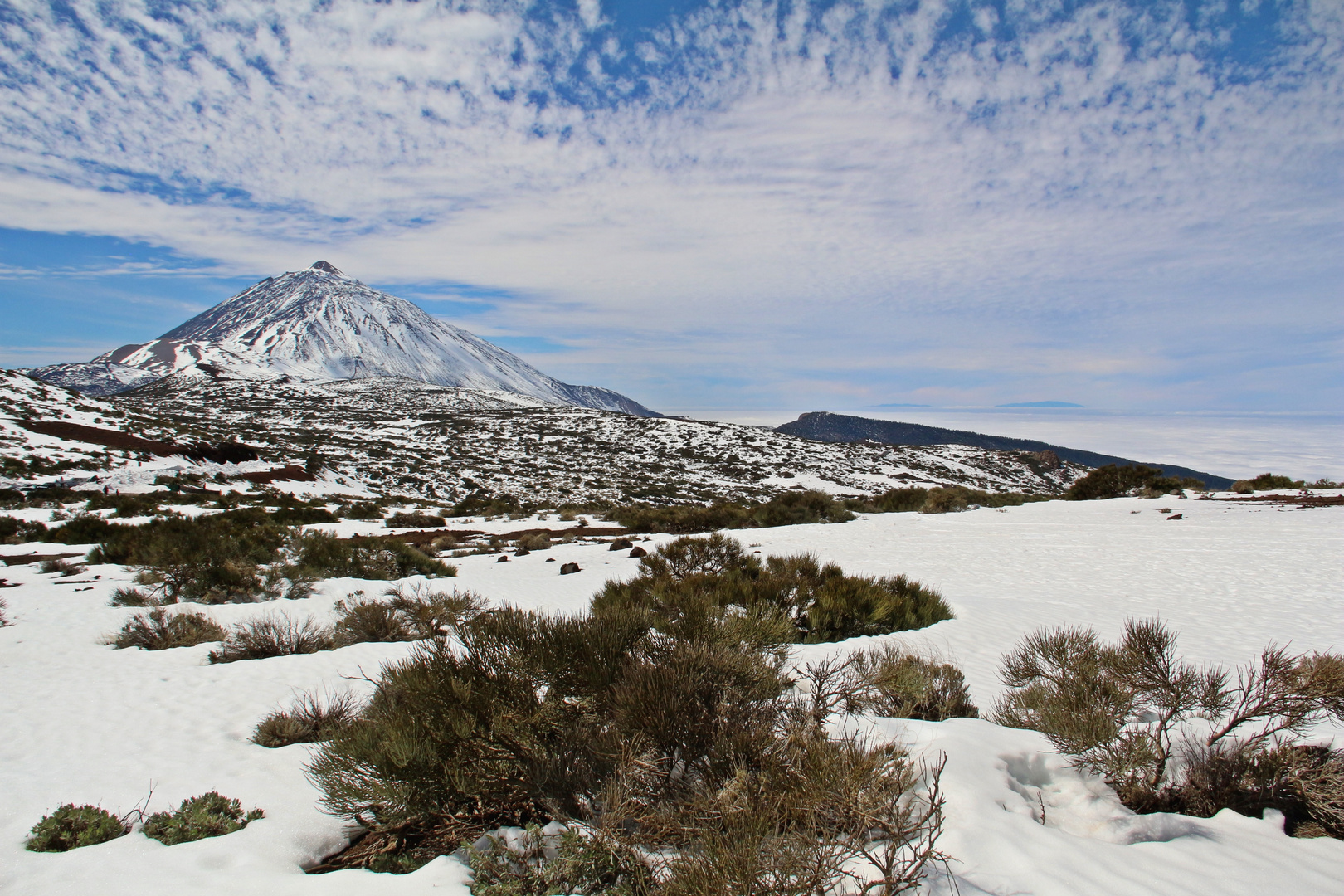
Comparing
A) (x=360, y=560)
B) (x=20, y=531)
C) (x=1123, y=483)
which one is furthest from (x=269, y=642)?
(x=1123, y=483)

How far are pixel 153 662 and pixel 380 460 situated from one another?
34.0 meters

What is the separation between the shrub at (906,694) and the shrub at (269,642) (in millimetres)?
6426

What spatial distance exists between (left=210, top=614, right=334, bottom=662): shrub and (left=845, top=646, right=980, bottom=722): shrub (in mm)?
6426

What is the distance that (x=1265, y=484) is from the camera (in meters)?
26.1

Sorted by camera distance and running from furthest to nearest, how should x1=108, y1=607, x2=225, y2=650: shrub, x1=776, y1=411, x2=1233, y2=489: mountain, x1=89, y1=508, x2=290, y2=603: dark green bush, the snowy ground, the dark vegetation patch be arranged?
x1=776, y1=411, x2=1233, y2=489: mountain < the dark vegetation patch < x1=89, y1=508, x2=290, y2=603: dark green bush < x1=108, y1=607, x2=225, y2=650: shrub < the snowy ground

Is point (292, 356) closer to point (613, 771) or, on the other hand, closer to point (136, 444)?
point (136, 444)

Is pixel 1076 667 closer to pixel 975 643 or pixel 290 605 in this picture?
pixel 975 643

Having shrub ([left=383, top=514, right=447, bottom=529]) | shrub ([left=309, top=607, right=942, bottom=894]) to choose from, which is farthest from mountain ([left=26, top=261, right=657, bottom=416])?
shrub ([left=309, top=607, right=942, bottom=894])

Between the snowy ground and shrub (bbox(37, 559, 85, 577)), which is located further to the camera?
shrub (bbox(37, 559, 85, 577))

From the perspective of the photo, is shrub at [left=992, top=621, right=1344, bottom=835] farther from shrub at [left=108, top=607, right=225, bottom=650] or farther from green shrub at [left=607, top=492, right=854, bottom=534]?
green shrub at [left=607, top=492, right=854, bottom=534]

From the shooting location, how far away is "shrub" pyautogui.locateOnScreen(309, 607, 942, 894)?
239cm

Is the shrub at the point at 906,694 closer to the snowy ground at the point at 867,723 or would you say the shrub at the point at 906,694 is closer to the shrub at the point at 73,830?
the snowy ground at the point at 867,723

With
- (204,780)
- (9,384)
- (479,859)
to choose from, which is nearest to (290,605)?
(204,780)

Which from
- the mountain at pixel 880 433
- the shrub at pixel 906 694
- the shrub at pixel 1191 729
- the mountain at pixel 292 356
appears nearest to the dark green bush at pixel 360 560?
the shrub at pixel 906 694
